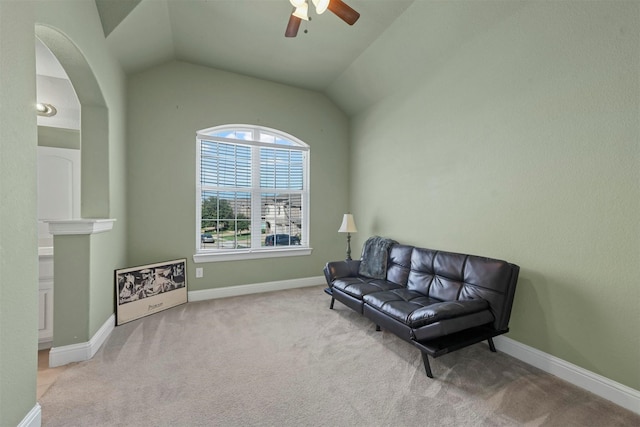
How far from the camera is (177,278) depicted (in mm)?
3297

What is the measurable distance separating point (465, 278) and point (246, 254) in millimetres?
2751

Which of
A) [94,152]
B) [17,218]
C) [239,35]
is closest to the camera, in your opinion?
[17,218]

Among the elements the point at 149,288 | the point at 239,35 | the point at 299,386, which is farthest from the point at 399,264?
the point at 239,35

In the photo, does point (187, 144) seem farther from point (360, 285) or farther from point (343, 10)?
point (360, 285)

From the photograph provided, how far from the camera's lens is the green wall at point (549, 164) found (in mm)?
1648

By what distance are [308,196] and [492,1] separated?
299 cm

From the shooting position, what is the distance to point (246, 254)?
3.75m

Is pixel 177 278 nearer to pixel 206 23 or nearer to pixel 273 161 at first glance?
pixel 273 161

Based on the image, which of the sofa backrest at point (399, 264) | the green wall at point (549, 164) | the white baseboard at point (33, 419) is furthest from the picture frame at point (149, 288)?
the green wall at point (549, 164)

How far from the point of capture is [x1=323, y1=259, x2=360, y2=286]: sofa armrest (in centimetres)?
316

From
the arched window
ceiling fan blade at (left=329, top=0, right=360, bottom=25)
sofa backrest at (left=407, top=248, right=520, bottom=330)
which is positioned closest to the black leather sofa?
sofa backrest at (left=407, top=248, right=520, bottom=330)

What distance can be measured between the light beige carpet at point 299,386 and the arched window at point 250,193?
4.61ft

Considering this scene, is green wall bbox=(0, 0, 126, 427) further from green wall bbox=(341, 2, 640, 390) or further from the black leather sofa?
green wall bbox=(341, 2, 640, 390)

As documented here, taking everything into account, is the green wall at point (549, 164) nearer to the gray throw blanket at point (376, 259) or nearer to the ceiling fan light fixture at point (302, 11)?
the gray throw blanket at point (376, 259)
